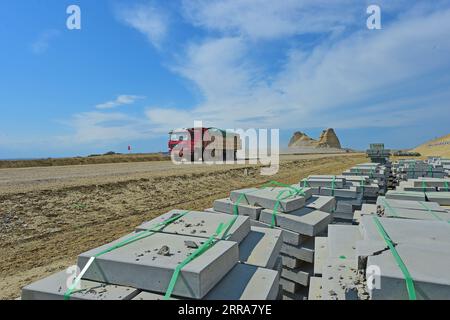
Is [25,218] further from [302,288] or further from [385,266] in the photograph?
[385,266]

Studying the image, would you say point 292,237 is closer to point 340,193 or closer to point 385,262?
point 385,262

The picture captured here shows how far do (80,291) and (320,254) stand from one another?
2.33m

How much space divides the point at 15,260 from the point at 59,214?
2.55 metres

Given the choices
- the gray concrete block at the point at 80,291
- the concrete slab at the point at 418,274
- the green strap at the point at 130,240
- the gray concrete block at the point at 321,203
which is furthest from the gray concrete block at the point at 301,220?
the gray concrete block at the point at 80,291

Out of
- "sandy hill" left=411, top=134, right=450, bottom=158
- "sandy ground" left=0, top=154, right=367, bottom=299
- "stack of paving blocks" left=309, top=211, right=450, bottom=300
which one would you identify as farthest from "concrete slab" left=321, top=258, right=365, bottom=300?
"sandy hill" left=411, top=134, right=450, bottom=158

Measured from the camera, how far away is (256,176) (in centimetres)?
1850

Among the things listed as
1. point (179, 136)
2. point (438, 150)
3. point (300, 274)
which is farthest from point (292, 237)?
point (438, 150)

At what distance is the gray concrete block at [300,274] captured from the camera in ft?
11.9

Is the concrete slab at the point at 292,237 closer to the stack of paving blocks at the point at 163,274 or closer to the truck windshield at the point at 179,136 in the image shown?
the stack of paving blocks at the point at 163,274

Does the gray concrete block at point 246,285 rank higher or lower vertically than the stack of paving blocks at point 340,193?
lower

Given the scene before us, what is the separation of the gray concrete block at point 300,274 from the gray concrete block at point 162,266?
1.49m

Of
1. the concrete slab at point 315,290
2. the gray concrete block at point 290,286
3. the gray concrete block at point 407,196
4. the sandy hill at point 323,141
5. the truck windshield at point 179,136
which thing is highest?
the sandy hill at point 323,141

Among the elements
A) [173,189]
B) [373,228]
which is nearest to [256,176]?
[173,189]
